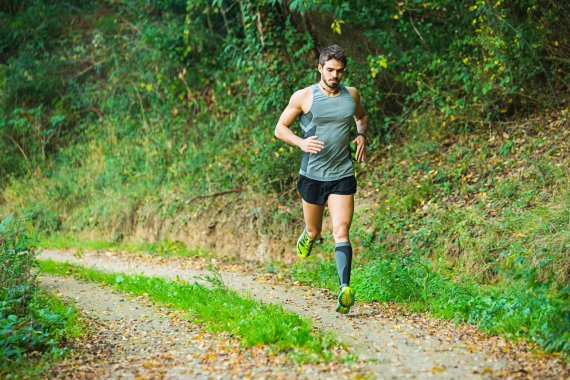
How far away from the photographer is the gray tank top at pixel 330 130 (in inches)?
261

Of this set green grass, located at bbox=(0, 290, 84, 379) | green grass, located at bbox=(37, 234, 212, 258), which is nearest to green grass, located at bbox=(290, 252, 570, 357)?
green grass, located at bbox=(0, 290, 84, 379)

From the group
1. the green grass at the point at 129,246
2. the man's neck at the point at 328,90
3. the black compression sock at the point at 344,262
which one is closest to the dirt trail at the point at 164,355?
the black compression sock at the point at 344,262

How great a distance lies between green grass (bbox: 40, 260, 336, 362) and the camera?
17.3 ft

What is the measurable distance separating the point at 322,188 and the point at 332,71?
1137mm

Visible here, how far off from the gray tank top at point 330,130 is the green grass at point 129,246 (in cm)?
506

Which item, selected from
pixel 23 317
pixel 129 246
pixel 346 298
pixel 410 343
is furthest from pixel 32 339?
pixel 129 246

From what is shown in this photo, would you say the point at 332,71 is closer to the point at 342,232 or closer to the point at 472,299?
the point at 342,232

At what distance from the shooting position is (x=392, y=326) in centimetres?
607

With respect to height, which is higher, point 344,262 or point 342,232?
point 342,232

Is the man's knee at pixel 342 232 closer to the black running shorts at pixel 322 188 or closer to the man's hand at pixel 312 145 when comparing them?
the black running shorts at pixel 322 188

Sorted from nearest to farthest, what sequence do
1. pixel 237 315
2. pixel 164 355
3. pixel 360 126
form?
pixel 164 355 < pixel 237 315 < pixel 360 126

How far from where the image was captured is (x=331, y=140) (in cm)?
667

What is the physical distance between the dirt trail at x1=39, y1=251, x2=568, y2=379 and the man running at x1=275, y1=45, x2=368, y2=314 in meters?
0.42

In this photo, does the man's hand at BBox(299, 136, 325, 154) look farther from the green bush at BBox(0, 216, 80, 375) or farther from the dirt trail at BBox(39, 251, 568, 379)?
the green bush at BBox(0, 216, 80, 375)
